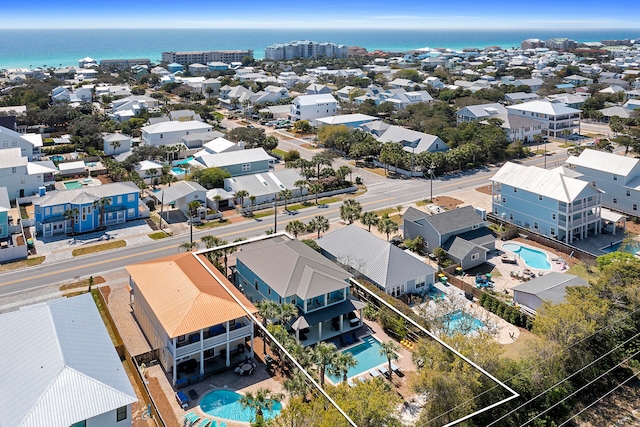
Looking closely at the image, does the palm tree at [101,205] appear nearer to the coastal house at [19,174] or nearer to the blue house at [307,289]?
the coastal house at [19,174]

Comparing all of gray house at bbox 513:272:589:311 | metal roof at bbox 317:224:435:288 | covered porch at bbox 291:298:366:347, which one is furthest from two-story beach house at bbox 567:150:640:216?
covered porch at bbox 291:298:366:347

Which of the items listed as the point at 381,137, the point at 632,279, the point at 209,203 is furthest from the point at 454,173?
the point at 632,279

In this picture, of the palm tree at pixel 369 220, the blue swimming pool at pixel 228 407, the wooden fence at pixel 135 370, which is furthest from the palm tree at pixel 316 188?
the blue swimming pool at pixel 228 407

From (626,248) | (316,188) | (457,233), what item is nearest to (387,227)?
(457,233)

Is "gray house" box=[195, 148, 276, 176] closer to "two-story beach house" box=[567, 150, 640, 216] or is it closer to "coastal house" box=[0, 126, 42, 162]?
"coastal house" box=[0, 126, 42, 162]

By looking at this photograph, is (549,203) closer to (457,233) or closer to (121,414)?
(457,233)
